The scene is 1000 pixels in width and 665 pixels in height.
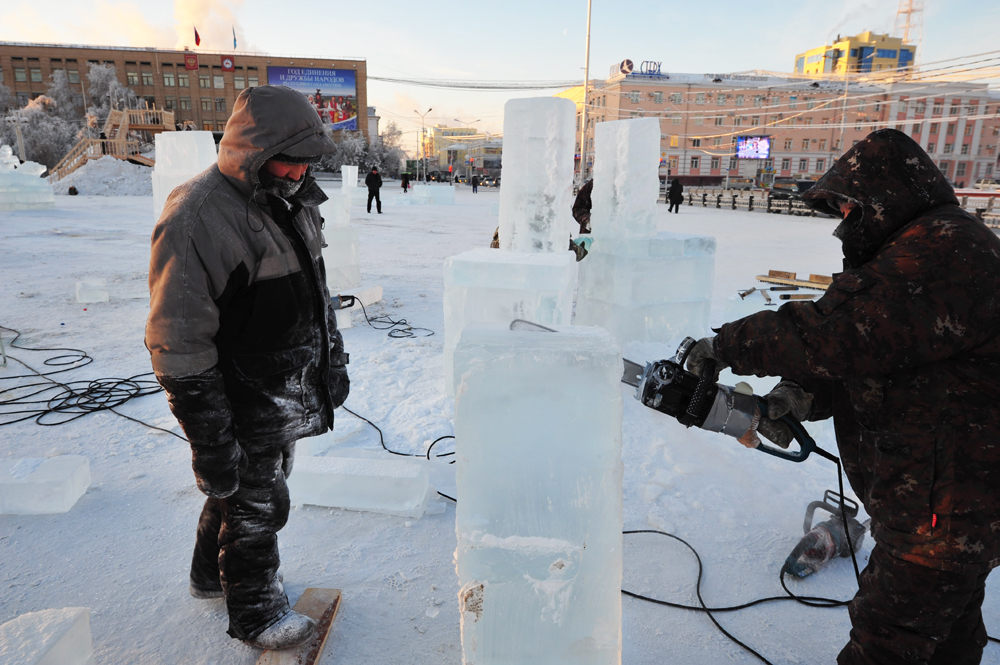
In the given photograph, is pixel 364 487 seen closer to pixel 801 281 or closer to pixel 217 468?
pixel 217 468

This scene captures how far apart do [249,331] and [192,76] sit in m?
66.4

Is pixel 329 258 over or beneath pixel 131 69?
beneath

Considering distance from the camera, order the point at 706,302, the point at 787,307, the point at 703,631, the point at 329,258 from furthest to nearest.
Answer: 1. the point at 329,258
2. the point at 706,302
3. the point at 703,631
4. the point at 787,307

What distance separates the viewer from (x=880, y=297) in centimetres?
148

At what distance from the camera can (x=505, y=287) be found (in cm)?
375

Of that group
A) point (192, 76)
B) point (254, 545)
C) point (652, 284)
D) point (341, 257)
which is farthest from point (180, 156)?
point (192, 76)

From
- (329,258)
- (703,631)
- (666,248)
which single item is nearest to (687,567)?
(703,631)

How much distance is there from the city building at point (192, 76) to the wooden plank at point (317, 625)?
56.4 metres

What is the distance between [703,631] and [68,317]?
22.7ft

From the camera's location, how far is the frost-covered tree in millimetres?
38781

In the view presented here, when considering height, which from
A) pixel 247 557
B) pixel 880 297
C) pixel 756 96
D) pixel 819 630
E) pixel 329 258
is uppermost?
pixel 756 96

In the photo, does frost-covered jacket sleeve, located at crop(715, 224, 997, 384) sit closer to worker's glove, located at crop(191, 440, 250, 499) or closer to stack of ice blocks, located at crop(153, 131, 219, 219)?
worker's glove, located at crop(191, 440, 250, 499)

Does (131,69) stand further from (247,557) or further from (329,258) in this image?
(247,557)

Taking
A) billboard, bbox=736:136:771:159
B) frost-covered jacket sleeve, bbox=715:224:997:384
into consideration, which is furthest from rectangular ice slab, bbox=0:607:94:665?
billboard, bbox=736:136:771:159
